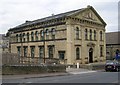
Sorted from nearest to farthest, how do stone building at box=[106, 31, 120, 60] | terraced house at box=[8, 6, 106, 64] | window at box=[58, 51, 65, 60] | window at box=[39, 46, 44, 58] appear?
terraced house at box=[8, 6, 106, 64] → window at box=[58, 51, 65, 60] → window at box=[39, 46, 44, 58] → stone building at box=[106, 31, 120, 60]

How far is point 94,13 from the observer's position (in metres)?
48.8

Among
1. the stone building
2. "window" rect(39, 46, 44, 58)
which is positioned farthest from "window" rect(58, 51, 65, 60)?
the stone building

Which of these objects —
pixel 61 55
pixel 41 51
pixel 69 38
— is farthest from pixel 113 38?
pixel 69 38

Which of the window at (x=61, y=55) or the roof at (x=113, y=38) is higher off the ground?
the roof at (x=113, y=38)

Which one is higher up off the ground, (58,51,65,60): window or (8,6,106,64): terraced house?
(8,6,106,64): terraced house

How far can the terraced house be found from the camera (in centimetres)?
4194

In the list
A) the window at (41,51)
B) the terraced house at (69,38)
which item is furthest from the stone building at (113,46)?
the window at (41,51)

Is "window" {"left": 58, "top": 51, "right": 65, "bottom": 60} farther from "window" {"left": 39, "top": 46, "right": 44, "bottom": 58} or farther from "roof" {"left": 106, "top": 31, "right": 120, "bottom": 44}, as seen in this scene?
A: "roof" {"left": 106, "top": 31, "right": 120, "bottom": 44}

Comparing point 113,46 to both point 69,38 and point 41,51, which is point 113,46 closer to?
point 41,51

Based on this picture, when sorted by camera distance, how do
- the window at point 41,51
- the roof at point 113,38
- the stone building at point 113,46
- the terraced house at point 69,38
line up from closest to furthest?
the terraced house at point 69,38, the window at point 41,51, the stone building at point 113,46, the roof at point 113,38

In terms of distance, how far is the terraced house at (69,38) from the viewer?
41938mm

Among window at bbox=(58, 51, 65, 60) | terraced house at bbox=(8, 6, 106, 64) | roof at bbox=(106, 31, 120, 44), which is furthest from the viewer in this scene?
roof at bbox=(106, 31, 120, 44)

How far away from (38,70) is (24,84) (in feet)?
35.7

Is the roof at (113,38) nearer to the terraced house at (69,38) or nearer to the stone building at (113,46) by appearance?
the stone building at (113,46)
